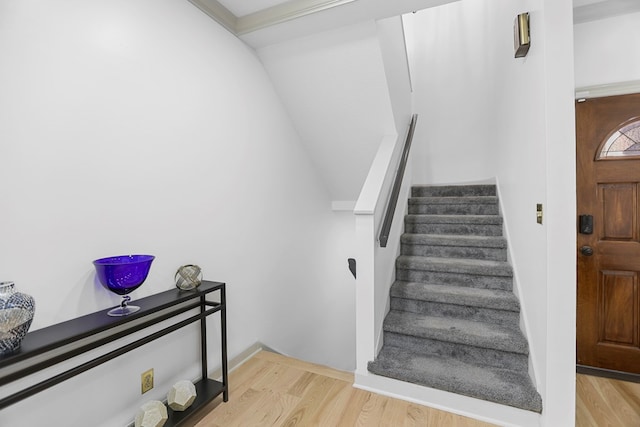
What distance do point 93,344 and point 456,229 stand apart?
9.20 feet

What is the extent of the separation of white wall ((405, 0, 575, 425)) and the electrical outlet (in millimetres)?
2071

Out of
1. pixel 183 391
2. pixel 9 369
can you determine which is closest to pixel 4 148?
pixel 9 369

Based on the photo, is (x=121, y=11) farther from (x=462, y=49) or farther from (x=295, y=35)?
(x=462, y=49)

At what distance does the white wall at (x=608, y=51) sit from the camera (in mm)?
2244

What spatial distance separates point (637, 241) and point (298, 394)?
2.69 meters

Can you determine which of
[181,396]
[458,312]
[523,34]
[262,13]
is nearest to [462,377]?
[458,312]

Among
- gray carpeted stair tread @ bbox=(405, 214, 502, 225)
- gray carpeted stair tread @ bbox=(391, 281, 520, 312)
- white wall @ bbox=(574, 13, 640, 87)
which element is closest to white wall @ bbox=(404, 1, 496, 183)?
gray carpeted stair tread @ bbox=(405, 214, 502, 225)

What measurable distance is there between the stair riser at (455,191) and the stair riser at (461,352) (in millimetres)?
1778

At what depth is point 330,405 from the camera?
5.82ft

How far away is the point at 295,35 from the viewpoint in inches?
88.7

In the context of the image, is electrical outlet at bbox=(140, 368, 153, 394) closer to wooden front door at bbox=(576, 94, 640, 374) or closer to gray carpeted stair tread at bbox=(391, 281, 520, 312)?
gray carpeted stair tread at bbox=(391, 281, 520, 312)

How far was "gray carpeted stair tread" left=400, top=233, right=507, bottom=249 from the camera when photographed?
8.33 ft

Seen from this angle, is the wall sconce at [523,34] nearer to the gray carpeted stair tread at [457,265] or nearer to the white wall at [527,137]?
the white wall at [527,137]

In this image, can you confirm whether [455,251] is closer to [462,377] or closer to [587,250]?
[587,250]
